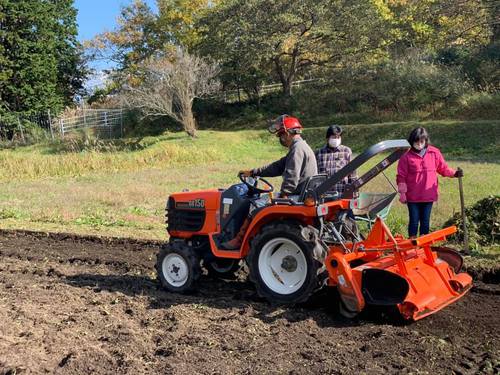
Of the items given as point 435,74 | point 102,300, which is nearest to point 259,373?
point 102,300

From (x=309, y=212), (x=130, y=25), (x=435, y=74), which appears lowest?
(x=309, y=212)

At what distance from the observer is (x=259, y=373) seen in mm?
4039

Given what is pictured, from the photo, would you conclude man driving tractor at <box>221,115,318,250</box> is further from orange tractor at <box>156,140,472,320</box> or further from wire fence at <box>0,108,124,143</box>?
wire fence at <box>0,108,124,143</box>

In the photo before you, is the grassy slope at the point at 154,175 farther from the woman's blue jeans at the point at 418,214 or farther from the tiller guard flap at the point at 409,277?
the tiller guard flap at the point at 409,277

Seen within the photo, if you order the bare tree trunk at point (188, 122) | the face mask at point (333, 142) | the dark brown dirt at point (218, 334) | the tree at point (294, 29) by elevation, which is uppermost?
the tree at point (294, 29)

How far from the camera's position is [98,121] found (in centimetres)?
4109

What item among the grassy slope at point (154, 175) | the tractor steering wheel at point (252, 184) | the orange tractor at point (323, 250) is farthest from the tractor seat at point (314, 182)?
the grassy slope at point (154, 175)

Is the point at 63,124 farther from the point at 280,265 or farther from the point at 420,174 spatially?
the point at 280,265

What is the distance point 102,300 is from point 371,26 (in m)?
30.8

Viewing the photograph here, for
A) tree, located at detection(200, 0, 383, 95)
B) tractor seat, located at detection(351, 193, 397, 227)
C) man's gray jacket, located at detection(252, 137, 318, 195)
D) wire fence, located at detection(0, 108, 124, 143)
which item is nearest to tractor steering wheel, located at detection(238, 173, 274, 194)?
man's gray jacket, located at detection(252, 137, 318, 195)

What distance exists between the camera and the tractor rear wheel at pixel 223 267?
6.52m

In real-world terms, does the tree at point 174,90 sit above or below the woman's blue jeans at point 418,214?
above

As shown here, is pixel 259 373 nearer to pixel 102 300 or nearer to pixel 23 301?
pixel 102 300

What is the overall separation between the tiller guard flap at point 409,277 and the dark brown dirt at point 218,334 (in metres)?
0.21
